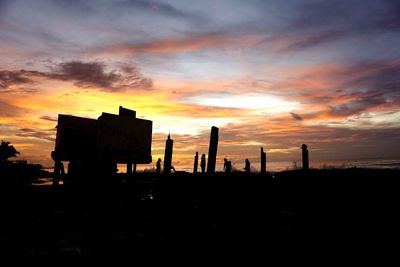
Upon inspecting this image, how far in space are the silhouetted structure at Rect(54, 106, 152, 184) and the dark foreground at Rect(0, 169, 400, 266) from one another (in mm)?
2268

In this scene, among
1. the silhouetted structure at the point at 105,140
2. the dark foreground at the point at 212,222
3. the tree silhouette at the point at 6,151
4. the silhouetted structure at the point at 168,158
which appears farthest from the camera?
the tree silhouette at the point at 6,151

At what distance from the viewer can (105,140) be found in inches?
714

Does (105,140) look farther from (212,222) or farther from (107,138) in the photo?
(212,222)

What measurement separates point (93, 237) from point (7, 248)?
1.79 m

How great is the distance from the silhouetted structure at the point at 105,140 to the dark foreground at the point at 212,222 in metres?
2.27

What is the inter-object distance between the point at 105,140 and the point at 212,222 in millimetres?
10534

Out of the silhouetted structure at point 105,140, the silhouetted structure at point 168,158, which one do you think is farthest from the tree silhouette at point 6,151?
the silhouetted structure at point 168,158

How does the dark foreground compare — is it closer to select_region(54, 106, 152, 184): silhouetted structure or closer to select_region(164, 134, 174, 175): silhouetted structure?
select_region(164, 134, 174, 175): silhouetted structure

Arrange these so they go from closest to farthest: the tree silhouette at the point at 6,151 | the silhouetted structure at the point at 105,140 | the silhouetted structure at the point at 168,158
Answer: the silhouetted structure at the point at 168,158 → the silhouetted structure at the point at 105,140 → the tree silhouette at the point at 6,151

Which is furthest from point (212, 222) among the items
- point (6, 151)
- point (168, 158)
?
point (6, 151)

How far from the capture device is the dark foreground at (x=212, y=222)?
585 cm

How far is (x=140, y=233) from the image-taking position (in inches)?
315

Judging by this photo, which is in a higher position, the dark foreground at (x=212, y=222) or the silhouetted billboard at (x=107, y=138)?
the silhouetted billboard at (x=107, y=138)

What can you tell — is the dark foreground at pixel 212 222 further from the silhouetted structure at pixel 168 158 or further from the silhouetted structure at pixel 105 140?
the silhouetted structure at pixel 105 140
